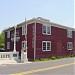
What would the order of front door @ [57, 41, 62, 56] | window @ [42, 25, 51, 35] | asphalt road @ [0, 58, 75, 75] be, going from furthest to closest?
front door @ [57, 41, 62, 56], window @ [42, 25, 51, 35], asphalt road @ [0, 58, 75, 75]

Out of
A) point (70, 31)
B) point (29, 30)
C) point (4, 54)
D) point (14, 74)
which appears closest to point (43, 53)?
point (29, 30)

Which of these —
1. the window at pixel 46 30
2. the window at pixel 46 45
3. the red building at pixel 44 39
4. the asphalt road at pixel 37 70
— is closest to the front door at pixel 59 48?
the red building at pixel 44 39

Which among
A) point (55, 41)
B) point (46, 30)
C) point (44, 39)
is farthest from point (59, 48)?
point (46, 30)

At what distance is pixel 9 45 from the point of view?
4059 cm

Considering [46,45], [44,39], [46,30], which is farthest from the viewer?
[46,30]

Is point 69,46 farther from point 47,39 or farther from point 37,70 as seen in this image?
point 37,70

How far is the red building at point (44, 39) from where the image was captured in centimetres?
3219

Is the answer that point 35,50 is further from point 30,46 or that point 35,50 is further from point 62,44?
point 62,44

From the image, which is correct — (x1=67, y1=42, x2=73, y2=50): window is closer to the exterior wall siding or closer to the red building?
the red building

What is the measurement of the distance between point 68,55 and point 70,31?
442 cm

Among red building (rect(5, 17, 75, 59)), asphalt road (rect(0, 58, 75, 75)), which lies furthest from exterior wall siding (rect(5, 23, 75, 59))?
asphalt road (rect(0, 58, 75, 75))

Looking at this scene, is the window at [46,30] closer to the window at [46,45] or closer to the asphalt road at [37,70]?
the window at [46,45]

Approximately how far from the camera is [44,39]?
3338 cm

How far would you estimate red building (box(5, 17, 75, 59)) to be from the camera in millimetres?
32188
